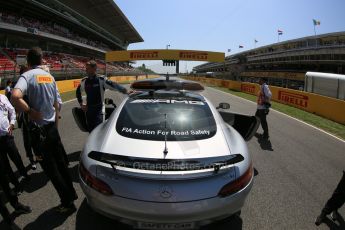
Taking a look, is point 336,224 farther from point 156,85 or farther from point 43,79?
point 43,79

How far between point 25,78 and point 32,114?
1.37 ft

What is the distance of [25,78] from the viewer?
3.45m

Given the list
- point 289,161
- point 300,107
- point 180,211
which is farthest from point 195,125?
point 300,107

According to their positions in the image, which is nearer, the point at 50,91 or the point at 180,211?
the point at 180,211

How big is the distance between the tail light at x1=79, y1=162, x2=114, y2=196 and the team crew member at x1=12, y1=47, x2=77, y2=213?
2.86 feet

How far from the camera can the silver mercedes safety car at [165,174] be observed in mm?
2619

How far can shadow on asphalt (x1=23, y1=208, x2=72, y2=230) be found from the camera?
132 inches

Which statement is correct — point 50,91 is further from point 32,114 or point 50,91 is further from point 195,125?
point 195,125

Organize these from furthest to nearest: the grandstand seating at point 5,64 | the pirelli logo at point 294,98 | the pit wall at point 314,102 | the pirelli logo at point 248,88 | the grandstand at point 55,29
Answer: the grandstand at point 55,29, the pirelli logo at point 248,88, the grandstand seating at point 5,64, the pirelli logo at point 294,98, the pit wall at point 314,102

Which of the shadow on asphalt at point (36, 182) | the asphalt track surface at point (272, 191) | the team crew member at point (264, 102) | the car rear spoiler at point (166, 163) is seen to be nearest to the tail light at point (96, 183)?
the car rear spoiler at point (166, 163)

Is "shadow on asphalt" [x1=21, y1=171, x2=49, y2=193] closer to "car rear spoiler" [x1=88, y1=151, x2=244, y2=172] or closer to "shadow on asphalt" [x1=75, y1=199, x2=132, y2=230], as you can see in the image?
"shadow on asphalt" [x1=75, y1=199, x2=132, y2=230]

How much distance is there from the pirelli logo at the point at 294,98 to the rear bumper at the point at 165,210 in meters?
15.9

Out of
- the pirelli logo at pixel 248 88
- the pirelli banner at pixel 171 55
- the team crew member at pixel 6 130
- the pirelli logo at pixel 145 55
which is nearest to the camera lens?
the team crew member at pixel 6 130

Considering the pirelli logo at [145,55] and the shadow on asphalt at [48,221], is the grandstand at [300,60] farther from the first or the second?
the shadow on asphalt at [48,221]
